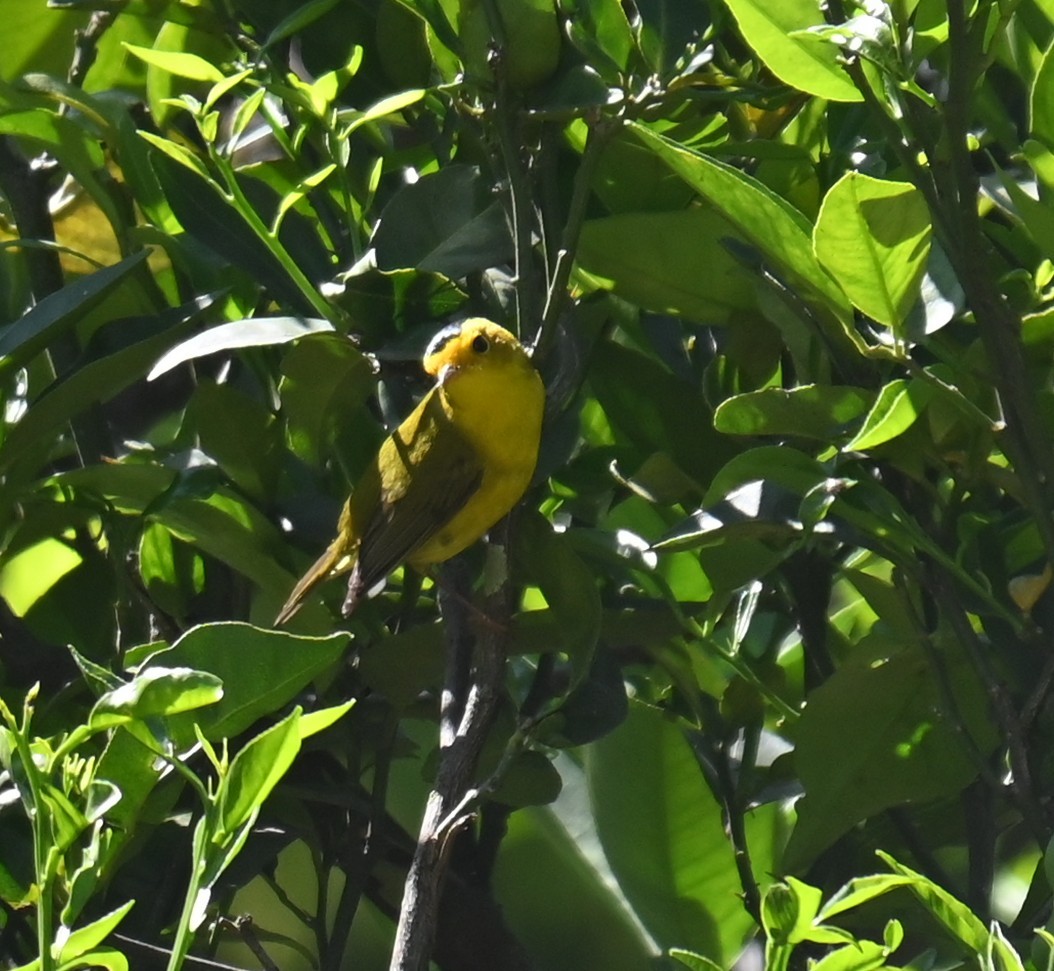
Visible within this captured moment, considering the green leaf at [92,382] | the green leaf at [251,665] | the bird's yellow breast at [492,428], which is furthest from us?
the bird's yellow breast at [492,428]

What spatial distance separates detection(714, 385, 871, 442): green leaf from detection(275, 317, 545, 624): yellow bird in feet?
1.25

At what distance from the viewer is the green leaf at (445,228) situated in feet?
4.12

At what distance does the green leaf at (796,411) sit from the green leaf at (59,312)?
49cm

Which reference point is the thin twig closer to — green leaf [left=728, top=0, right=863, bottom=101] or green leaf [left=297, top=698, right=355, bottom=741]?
green leaf [left=728, top=0, right=863, bottom=101]

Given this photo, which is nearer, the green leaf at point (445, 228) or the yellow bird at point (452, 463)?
the green leaf at point (445, 228)

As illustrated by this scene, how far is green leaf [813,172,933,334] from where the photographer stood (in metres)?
1.03

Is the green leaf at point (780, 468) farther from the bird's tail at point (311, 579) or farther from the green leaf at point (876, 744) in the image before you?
the bird's tail at point (311, 579)

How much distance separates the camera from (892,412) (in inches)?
38.9

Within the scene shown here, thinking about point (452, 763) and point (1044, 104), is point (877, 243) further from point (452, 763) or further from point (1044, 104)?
point (452, 763)

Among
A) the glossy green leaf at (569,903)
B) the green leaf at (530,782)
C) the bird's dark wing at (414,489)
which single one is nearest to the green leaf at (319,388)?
the bird's dark wing at (414,489)

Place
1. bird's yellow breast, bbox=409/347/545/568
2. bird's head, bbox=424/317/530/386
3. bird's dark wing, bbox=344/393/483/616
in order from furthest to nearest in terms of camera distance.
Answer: bird's head, bbox=424/317/530/386 < bird's yellow breast, bbox=409/347/545/568 < bird's dark wing, bbox=344/393/483/616

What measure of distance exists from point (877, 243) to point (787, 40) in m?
0.15

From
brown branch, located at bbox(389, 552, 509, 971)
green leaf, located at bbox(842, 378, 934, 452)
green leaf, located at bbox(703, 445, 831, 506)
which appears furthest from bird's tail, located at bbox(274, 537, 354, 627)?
green leaf, located at bbox(842, 378, 934, 452)

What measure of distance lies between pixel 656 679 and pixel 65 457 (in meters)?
0.65
